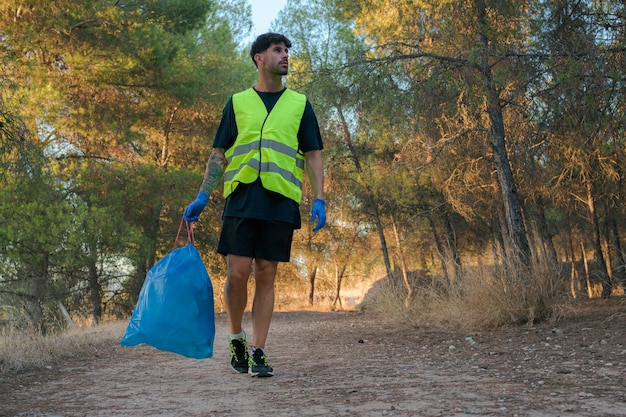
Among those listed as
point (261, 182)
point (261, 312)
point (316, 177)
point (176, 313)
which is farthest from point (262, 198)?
point (176, 313)

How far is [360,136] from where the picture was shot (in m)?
18.9

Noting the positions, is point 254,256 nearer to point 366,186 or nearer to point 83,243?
point 83,243

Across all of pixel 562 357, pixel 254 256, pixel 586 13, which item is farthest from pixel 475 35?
pixel 254 256

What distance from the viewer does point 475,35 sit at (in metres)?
9.31

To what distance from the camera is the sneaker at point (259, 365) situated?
4340mm

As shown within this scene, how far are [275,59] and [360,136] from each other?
1451 cm

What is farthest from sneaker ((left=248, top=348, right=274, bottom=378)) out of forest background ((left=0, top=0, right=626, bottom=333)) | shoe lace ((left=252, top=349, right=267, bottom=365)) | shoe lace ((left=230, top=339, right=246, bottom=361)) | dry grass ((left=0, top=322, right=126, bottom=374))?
forest background ((left=0, top=0, right=626, bottom=333))

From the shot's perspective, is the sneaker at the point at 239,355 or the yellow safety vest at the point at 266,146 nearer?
the yellow safety vest at the point at 266,146

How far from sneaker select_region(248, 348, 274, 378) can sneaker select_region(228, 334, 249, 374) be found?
17cm

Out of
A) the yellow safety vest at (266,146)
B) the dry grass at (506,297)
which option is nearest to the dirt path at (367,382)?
the dry grass at (506,297)

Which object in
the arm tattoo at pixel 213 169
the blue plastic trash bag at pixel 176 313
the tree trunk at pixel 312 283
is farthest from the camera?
the tree trunk at pixel 312 283

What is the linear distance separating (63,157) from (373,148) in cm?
844

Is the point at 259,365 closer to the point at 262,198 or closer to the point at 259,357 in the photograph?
the point at 259,357

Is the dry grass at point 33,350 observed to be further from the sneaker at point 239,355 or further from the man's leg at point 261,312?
the man's leg at point 261,312
